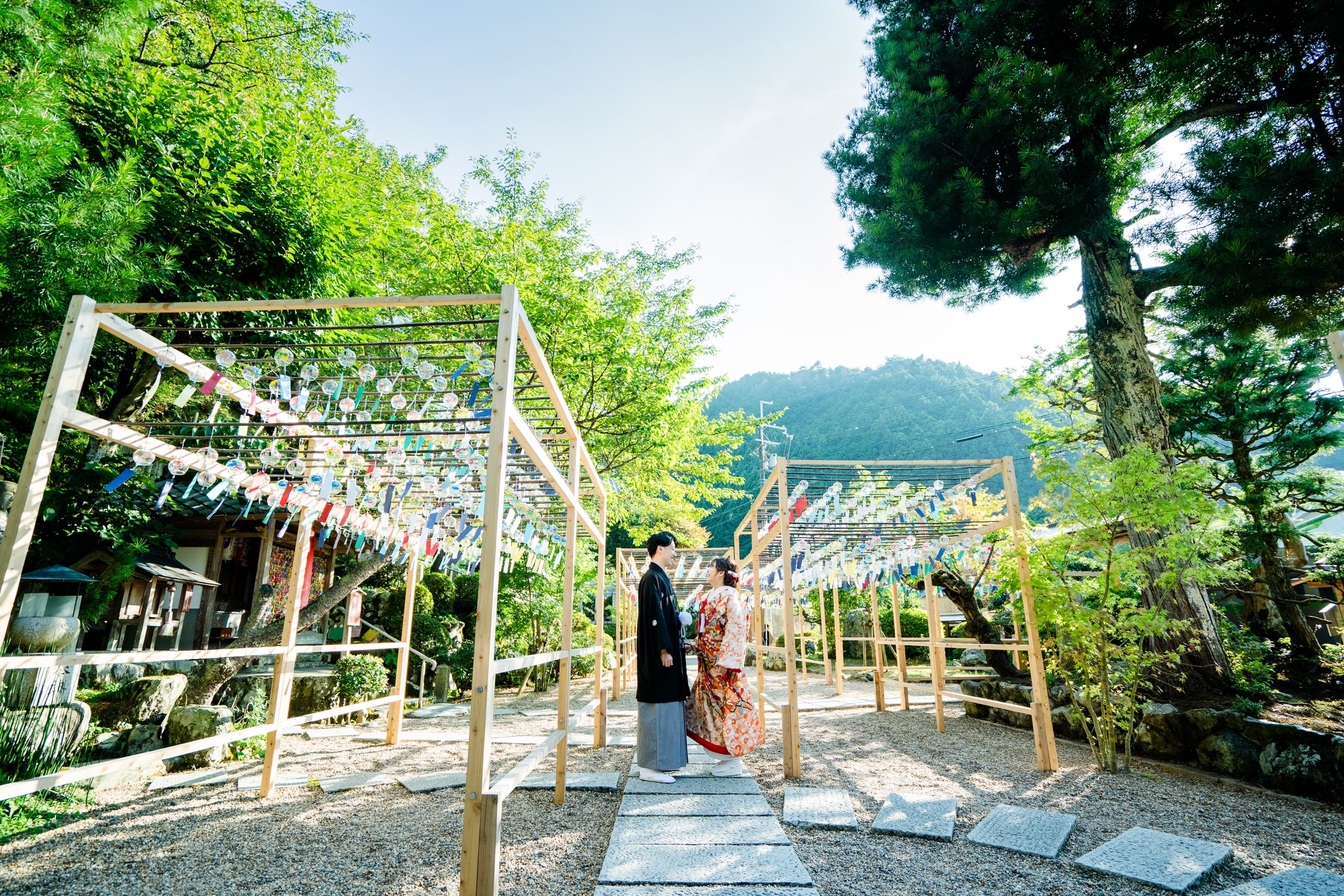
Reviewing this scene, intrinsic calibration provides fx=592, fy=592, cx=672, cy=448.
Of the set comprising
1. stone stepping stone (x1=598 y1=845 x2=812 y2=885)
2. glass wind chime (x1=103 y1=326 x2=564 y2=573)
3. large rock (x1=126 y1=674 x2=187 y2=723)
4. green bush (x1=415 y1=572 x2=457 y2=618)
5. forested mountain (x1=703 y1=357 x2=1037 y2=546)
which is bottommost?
stone stepping stone (x1=598 y1=845 x2=812 y2=885)

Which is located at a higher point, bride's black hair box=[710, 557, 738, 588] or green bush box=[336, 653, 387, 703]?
bride's black hair box=[710, 557, 738, 588]

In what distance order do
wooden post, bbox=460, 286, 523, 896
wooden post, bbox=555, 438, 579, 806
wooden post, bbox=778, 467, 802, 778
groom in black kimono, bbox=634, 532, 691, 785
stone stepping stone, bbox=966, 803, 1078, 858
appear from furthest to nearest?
wooden post, bbox=778, 467, 802, 778
groom in black kimono, bbox=634, 532, 691, 785
wooden post, bbox=555, 438, 579, 806
stone stepping stone, bbox=966, 803, 1078, 858
wooden post, bbox=460, 286, 523, 896

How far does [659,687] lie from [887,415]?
122ft

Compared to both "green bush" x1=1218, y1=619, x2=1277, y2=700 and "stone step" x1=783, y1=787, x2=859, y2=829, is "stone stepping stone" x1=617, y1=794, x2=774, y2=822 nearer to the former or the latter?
"stone step" x1=783, y1=787, x2=859, y2=829

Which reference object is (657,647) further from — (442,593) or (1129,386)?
Answer: (442,593)

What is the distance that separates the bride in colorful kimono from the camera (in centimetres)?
465

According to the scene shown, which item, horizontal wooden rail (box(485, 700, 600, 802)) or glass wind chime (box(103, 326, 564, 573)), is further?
glass wind chime (box(103, 326, 564, 573))

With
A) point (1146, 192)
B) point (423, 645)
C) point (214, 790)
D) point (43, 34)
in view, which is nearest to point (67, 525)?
point (214, 790)

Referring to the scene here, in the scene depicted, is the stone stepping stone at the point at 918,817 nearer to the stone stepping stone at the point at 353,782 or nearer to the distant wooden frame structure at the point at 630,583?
the stone stepping stone at the point at 353,782

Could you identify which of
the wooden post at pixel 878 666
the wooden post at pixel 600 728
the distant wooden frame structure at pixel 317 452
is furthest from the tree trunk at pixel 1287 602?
the distant wooden frame structure at pixel 317 452

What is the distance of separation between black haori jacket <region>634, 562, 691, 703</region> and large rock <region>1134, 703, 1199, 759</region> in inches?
148

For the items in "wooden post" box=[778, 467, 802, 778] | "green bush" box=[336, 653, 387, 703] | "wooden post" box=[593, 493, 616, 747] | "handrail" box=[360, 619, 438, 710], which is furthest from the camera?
"handrail" box=[360, 619, 438, 710]

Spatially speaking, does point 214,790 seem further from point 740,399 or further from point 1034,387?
point 740,399

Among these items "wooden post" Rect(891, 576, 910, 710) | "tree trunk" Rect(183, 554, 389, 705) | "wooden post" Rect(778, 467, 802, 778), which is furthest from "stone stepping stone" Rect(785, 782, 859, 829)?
"tree trunk" Rect(183, 554, 389, 705)
